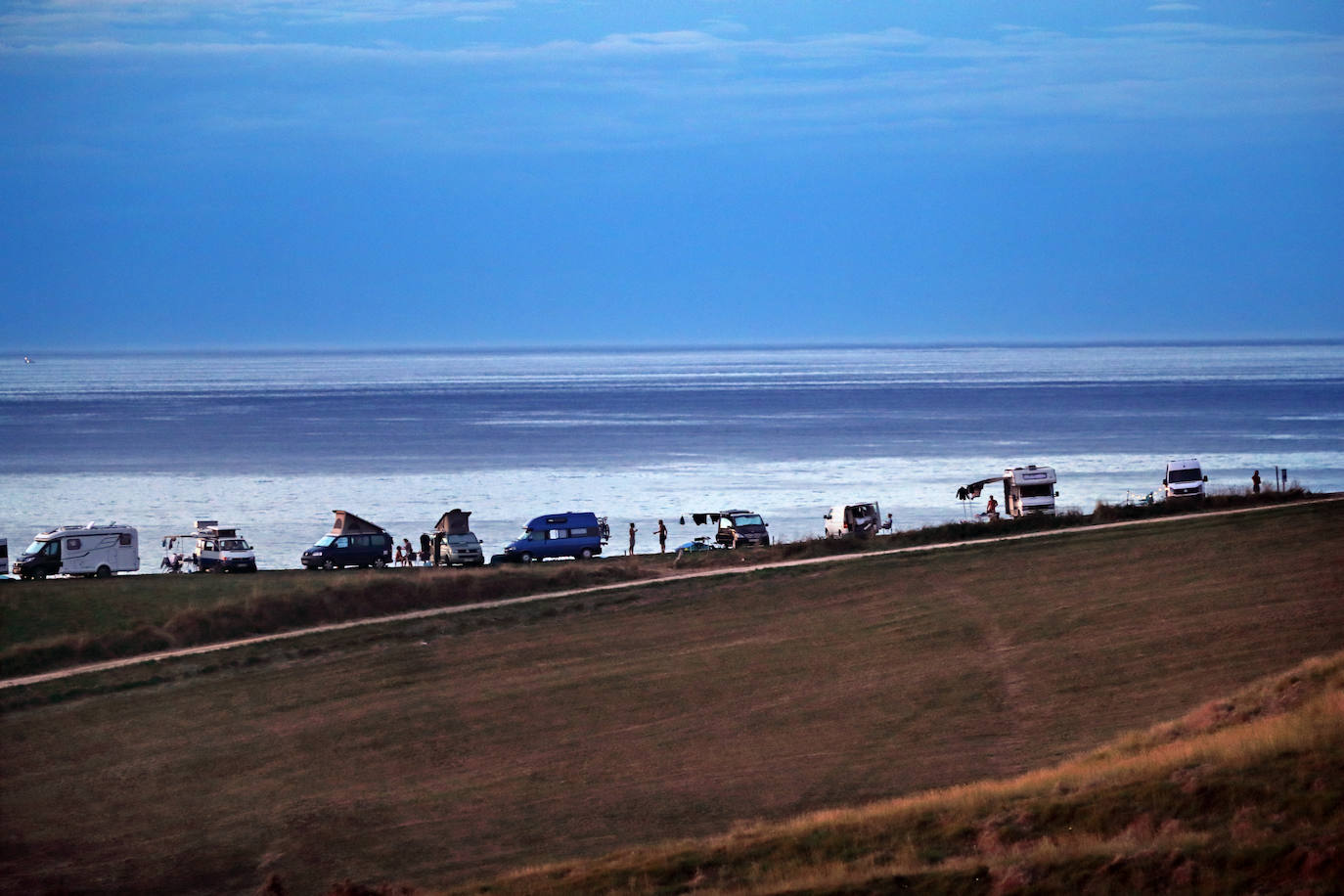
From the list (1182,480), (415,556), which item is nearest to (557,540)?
(415,556)

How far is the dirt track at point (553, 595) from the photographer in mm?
34750

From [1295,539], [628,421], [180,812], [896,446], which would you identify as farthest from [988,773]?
[628,421]

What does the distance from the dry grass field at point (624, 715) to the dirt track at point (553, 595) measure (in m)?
1.76

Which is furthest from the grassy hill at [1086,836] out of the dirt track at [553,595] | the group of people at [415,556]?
the group of people at [415,556]

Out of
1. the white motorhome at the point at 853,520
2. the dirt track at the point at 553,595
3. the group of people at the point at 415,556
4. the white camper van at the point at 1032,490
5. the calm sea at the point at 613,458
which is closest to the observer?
the dirt track at the point at 553,595

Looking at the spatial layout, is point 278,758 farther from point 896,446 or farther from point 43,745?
point 896,446

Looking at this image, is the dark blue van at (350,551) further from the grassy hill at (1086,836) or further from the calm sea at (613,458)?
the grassy hill at (1086,836)

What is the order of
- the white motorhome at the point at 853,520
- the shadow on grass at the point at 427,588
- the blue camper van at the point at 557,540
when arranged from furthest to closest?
the white motorhome at the point at 853,520, the blue camper van at the point at 557,540, the shadow on grass at the point at 427,588

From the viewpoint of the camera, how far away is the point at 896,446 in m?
113

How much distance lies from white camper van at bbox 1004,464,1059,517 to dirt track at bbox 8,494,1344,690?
538 cm

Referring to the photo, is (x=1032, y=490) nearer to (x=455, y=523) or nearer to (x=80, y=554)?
(x=455, y=523)

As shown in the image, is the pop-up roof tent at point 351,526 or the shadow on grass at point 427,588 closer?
the shadow on grass at point 427,588

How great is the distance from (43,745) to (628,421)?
12516 centimetres

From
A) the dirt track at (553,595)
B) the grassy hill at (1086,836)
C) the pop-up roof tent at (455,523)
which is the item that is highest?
the pop-up roof tent at (455,523)
